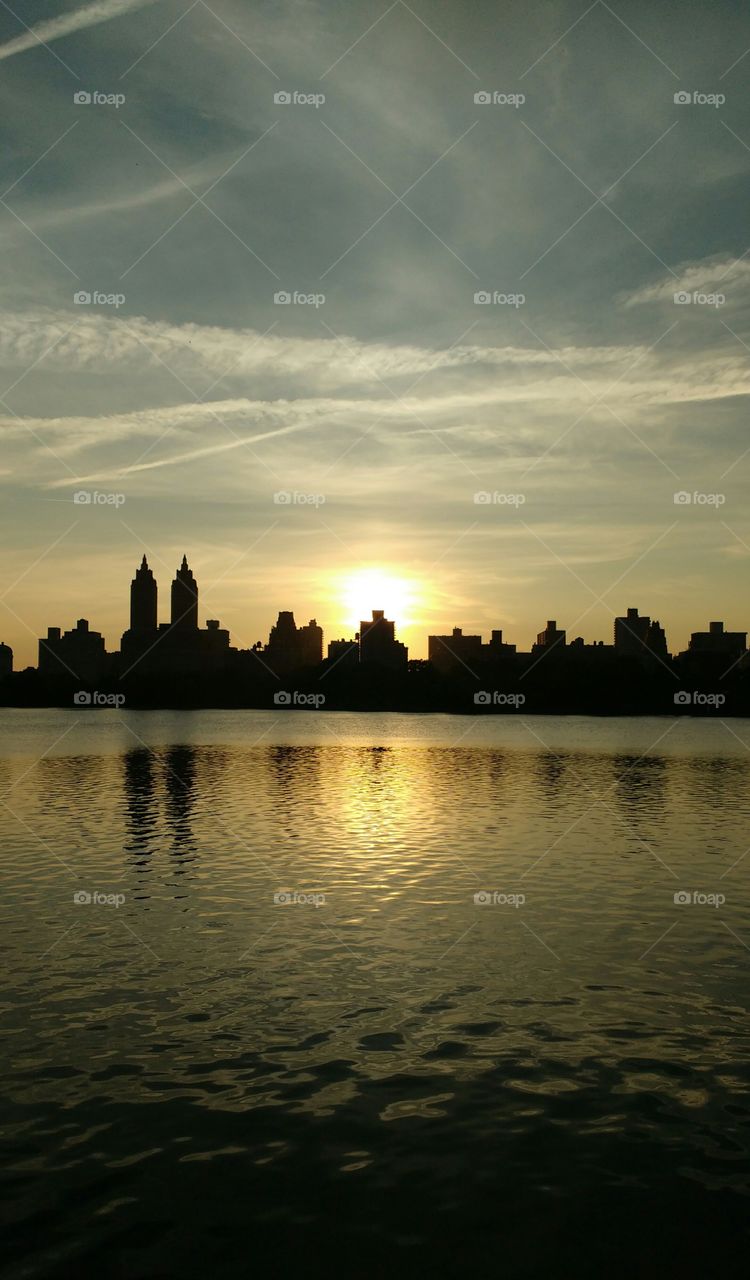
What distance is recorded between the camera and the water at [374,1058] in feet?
44.1

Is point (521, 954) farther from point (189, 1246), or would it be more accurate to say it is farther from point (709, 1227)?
point (189, 1246)

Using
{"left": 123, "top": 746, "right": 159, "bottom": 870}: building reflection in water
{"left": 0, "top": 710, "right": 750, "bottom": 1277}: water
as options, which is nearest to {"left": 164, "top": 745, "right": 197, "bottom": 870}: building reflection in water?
{"left": 123, "top": 746, "right": 159, "bottom": 870}: building reflection in water

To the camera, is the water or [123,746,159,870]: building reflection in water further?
[123,746,159,870]: building reflection in water

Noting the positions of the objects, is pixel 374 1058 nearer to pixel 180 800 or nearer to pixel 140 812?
pixel 140 812

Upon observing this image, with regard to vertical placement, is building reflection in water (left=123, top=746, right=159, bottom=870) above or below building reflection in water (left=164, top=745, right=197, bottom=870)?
above

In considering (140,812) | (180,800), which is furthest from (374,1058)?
(180,800)

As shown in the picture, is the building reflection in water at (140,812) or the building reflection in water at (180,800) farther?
the building reflection in water at (180,800)

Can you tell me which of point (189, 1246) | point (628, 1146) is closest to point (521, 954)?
point (628, 1146)

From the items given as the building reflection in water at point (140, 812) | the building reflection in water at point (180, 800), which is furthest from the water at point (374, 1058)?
the building reflection in water at point (180, 800)

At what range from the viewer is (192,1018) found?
2173 cm

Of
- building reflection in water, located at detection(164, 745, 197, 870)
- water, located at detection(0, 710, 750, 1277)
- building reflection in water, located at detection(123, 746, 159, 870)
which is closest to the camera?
water, located at detection(0, 710, 750, 1277)

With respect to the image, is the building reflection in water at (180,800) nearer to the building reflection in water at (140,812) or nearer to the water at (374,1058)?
the building reflection in water at (140,812)

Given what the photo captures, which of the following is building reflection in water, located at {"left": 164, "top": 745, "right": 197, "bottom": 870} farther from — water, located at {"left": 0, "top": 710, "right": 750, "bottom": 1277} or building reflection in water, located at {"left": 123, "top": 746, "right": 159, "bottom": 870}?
water, located at {"left": 0, "top": 710, "right": 750, "bottom": 1277}

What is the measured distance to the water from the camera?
1343 centimetres
